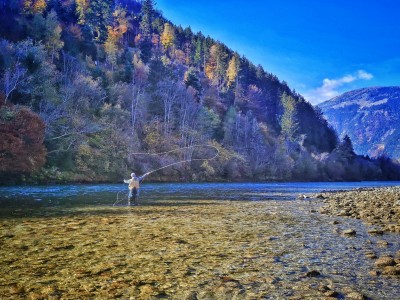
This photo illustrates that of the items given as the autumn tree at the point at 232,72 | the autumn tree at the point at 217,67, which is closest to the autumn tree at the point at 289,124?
the autumn tree at the point at 232,72

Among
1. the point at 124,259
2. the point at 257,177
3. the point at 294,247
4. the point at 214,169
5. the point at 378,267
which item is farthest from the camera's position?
the point at 257,177

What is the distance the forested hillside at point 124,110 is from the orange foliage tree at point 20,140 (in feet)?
0.35

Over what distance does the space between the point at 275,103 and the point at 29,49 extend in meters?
115

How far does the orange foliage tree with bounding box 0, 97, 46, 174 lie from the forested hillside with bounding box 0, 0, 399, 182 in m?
0.11

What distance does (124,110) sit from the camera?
6119 centimetres

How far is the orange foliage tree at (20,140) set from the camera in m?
31.0

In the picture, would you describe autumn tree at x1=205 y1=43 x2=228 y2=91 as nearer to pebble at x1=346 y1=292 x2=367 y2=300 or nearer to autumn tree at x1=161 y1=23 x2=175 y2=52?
autumn tree at x1=161 y1=23 x2=175 y2=52

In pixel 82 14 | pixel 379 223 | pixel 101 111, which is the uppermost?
pixel 82 14

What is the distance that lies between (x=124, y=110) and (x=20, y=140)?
3021 cm

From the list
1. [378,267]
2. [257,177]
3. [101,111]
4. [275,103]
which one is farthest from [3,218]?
[275,103]

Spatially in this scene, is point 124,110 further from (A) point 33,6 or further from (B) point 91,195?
(A) point 33,6

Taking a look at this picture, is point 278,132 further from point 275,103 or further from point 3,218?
point 3,218

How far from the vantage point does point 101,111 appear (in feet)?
178

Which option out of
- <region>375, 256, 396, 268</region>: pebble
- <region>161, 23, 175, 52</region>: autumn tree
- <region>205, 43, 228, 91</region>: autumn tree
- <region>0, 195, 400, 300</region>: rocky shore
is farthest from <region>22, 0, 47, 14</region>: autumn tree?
Answer: <region>375, 256, 396, 268</region>: pebble
